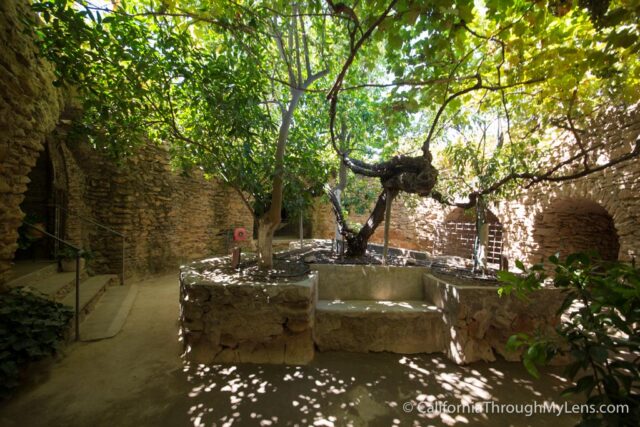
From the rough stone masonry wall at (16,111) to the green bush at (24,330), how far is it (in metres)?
0.34

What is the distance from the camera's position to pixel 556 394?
2.44m

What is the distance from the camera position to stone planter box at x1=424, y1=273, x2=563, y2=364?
285cm

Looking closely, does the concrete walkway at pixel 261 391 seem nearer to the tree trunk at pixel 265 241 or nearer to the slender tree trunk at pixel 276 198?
the tree trunk at pixel 265 241

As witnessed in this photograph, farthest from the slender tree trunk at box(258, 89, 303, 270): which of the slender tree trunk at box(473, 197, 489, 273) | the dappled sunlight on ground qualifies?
the slender tree trunk at box(473, 197, 489, 273)

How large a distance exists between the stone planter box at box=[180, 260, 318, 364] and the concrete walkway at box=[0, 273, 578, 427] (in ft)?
0.48

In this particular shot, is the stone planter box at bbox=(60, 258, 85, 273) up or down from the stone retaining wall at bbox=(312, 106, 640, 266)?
down

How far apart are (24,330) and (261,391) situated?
2237 millimetres

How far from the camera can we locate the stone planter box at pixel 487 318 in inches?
112

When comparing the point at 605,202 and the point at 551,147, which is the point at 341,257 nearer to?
the point at 605,202

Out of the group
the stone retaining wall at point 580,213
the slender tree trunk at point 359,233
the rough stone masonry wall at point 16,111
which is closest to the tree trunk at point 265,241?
the slender tree trunk at point 359,233

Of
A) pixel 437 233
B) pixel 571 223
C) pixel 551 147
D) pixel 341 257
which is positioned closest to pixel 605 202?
pixel 551 147

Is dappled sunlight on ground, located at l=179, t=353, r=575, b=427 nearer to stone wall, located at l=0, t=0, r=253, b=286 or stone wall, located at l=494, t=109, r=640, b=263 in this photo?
stone wall, located at l=0, t=0, r=253, b=286

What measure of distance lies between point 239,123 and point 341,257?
2.91 m

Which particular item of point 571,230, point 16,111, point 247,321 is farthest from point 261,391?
point 571,230
